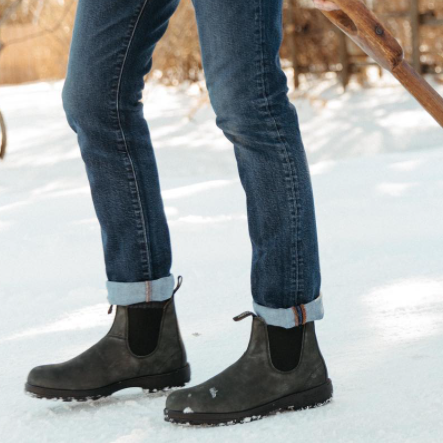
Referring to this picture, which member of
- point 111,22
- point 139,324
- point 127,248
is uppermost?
point 111,22

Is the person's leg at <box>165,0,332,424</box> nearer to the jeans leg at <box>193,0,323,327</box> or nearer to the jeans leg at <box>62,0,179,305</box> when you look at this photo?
the jeans leg at <box>193,0,323,327</box>

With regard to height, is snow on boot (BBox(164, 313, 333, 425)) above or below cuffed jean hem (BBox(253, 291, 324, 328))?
below

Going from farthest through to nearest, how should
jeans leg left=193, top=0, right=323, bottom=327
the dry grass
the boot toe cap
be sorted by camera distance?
the dry grass
the boot toe cap
jeans leg left=193, top=0, right=323, bottom=327

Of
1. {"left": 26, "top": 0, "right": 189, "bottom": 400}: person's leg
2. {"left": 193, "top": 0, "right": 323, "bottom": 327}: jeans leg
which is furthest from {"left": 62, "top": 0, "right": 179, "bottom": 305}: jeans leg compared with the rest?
{"left": 193, "top": 0, "right": 323, "bottom": 327}: jeans leg

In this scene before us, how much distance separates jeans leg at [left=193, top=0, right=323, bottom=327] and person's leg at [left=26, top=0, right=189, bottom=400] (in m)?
0.12

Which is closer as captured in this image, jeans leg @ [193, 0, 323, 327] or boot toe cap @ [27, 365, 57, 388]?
jeans leg @ [193, 0, 323, 327]

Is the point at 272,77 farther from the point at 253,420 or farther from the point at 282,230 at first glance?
the point at 253,420

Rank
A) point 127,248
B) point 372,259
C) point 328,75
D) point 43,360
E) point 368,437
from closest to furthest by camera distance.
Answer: point 368,437, point 127,248, point 43,360, point 372,259, point 328,75

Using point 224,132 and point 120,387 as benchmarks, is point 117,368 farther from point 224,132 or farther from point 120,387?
point 224,132

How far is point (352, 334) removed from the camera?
146 cm

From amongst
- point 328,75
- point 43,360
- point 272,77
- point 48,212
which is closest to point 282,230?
point 272,77

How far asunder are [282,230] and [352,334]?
45 centimetres

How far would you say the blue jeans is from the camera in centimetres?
103

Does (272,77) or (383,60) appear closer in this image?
(272,77)
